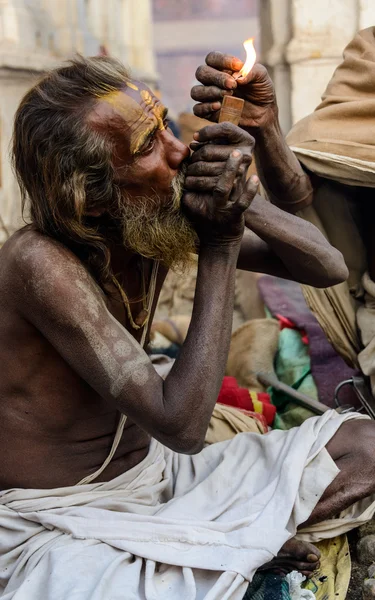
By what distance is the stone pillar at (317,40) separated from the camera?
6.22 meters

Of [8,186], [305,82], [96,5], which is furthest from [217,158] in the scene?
[96,5]

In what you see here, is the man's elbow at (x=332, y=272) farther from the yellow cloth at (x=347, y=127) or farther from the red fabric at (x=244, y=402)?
the red fabric at (x=244, y=402)

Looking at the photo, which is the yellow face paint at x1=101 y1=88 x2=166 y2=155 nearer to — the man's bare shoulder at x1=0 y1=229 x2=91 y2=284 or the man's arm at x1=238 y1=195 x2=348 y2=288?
the man's bare shoulder at x1=0 y1=229 x2=91 y2=284

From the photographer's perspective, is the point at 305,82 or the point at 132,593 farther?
the point at 305,82

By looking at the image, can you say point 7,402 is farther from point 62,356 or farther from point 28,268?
point 28,268

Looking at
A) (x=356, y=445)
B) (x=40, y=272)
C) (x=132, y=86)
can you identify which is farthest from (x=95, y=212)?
(x=356, y=445)

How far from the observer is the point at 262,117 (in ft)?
11.6

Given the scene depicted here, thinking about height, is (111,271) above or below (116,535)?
above

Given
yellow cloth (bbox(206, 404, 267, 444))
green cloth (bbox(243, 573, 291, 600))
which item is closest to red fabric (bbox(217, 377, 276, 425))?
yellow cloth (bbox(206, 404, 267, 444))

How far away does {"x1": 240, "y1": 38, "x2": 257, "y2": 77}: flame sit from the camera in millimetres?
2957

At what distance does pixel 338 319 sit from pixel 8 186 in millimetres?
3737

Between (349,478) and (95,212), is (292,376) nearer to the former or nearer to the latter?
(349,478)

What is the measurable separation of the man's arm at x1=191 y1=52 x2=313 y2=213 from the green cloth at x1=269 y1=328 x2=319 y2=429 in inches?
40.3

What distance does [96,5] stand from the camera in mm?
12148
